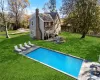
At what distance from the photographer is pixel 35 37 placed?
1147 inches

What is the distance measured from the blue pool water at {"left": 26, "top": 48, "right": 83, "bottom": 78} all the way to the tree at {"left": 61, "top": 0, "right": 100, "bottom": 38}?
39.5ft

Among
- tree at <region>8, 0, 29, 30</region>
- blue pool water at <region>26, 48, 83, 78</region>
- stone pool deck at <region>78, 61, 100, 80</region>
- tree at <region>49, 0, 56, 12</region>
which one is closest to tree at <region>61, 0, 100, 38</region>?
blue pool water at <region>26, 48, 83, 78</region>

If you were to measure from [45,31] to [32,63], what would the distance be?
14.0 m

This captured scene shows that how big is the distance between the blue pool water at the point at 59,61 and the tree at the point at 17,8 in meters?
31.2

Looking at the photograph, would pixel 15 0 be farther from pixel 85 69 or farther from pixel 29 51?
pixel 85 69

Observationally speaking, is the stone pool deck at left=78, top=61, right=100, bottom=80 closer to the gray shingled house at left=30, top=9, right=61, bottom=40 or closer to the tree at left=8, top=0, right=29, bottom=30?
the gray shingled house at left=30, top=9, right=61, bottom=40

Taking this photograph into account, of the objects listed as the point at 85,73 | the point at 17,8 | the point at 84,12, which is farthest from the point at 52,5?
the point at 85,73

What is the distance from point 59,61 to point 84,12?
50.3 feet

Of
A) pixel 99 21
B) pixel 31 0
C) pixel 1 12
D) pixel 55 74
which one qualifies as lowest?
pixel 55 74

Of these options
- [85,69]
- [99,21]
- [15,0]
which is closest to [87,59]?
[85,69]

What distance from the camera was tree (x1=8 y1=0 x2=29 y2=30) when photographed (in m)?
46.6

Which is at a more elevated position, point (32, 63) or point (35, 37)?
point (35, 37)

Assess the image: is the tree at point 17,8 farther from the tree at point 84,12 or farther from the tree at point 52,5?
the tree at point 84,12

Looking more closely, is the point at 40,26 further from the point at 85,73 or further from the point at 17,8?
the point at 17,8
